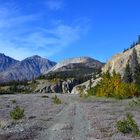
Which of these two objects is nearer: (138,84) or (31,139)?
(31,139)

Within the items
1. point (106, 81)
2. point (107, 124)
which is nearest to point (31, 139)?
point (107, 124)

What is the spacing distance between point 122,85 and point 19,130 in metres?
100

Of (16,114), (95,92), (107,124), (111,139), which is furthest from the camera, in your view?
(95,92)

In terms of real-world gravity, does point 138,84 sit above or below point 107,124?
above

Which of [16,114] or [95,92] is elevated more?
[95,92]

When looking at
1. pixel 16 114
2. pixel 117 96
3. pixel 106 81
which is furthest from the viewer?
pixel 106 81

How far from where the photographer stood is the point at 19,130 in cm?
3681

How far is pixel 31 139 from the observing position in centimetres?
3111

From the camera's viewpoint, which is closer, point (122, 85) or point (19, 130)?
point (19, 130)

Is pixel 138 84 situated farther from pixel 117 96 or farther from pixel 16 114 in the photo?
pixel 16 114

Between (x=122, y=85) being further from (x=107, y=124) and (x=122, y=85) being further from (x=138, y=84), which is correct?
(x=107, y=124)

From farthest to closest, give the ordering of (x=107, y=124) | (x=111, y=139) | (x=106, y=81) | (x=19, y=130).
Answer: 1. (x=106, y=81)
2. (x=107, y=124)
3. (x=19, y=130)
4. (x=111, y=139)

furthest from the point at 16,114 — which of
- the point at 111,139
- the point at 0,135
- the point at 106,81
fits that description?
the point at 106,81

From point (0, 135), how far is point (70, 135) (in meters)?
5.75
